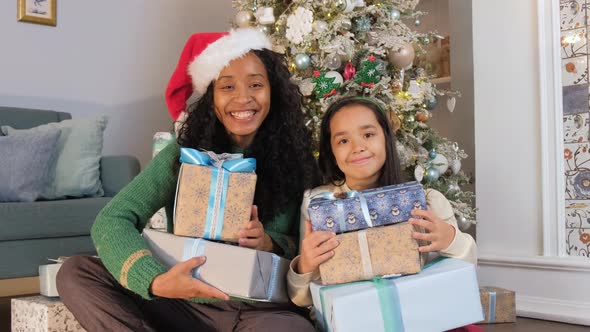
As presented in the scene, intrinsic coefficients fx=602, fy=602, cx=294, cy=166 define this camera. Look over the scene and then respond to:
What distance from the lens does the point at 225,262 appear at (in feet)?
4.21

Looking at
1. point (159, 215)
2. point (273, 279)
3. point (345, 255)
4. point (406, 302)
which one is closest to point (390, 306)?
point (406, 302)

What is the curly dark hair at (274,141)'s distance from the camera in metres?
1.58

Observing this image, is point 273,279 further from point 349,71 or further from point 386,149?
point 349,71

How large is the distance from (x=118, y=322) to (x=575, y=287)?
75.9 inches

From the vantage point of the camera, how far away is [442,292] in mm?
1271

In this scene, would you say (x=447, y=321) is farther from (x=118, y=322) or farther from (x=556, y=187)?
(x=556, y=187)

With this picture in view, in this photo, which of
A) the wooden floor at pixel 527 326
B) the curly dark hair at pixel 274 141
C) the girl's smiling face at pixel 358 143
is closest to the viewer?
the girl's smiling face at pixel 358 143

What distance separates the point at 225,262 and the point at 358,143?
1.44 feet

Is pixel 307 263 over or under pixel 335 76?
under

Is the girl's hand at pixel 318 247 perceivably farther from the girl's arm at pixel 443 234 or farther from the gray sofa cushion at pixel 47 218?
the gray sofa cushion at pixel 47 218

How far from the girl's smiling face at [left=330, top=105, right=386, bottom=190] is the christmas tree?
1023 millimetres

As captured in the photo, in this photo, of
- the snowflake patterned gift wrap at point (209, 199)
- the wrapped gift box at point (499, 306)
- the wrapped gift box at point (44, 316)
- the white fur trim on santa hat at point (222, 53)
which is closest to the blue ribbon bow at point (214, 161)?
the snowflake patterned gift wrap at point (209, 199)

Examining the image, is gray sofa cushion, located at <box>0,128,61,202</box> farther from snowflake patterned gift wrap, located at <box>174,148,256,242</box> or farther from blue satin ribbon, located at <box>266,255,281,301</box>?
blue satin ribbon, located at <box>266,255,281,301</box>

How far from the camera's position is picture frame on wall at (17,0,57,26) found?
133 inches
